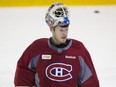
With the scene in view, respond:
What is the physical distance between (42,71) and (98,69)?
4.81 feet

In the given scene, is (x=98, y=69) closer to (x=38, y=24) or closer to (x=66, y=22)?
(x=38, y=24)

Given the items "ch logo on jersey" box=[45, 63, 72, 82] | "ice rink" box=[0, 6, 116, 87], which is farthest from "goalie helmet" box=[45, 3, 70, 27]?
"ice rink" box=[0, 6, 116, 87]

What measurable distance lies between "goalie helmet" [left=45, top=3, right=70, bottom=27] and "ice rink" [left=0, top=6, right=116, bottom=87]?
1.26m

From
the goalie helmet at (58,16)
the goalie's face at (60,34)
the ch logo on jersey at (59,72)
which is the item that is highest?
the goalie helmet at (58,16)

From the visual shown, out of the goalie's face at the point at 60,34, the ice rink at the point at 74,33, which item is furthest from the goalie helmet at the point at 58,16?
the ice rink at the point at 74,33

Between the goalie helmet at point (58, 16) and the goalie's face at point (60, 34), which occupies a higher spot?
the goalie helmet at point (58, 16)

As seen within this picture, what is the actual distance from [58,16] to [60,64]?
243mm

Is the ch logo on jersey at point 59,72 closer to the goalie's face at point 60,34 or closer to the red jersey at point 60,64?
the red jersey at point 60,64

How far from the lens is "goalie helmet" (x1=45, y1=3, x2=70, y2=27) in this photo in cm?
191

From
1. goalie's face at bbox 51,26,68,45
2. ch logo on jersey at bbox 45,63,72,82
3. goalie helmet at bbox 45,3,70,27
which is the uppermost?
goalie helmet at bbox 45,3,70,27

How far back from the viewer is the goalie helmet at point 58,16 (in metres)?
1.91

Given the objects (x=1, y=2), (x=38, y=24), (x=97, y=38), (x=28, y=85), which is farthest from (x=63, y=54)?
(x=1, y=2)

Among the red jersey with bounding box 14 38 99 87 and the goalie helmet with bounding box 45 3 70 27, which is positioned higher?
the goalie helmet with bounding box 45 3 70 27

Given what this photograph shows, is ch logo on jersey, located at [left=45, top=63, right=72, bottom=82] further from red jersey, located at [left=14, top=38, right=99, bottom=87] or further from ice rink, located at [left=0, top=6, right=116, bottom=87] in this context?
ice rink, located at [left=0, top=6, right=116, bottom=87]
